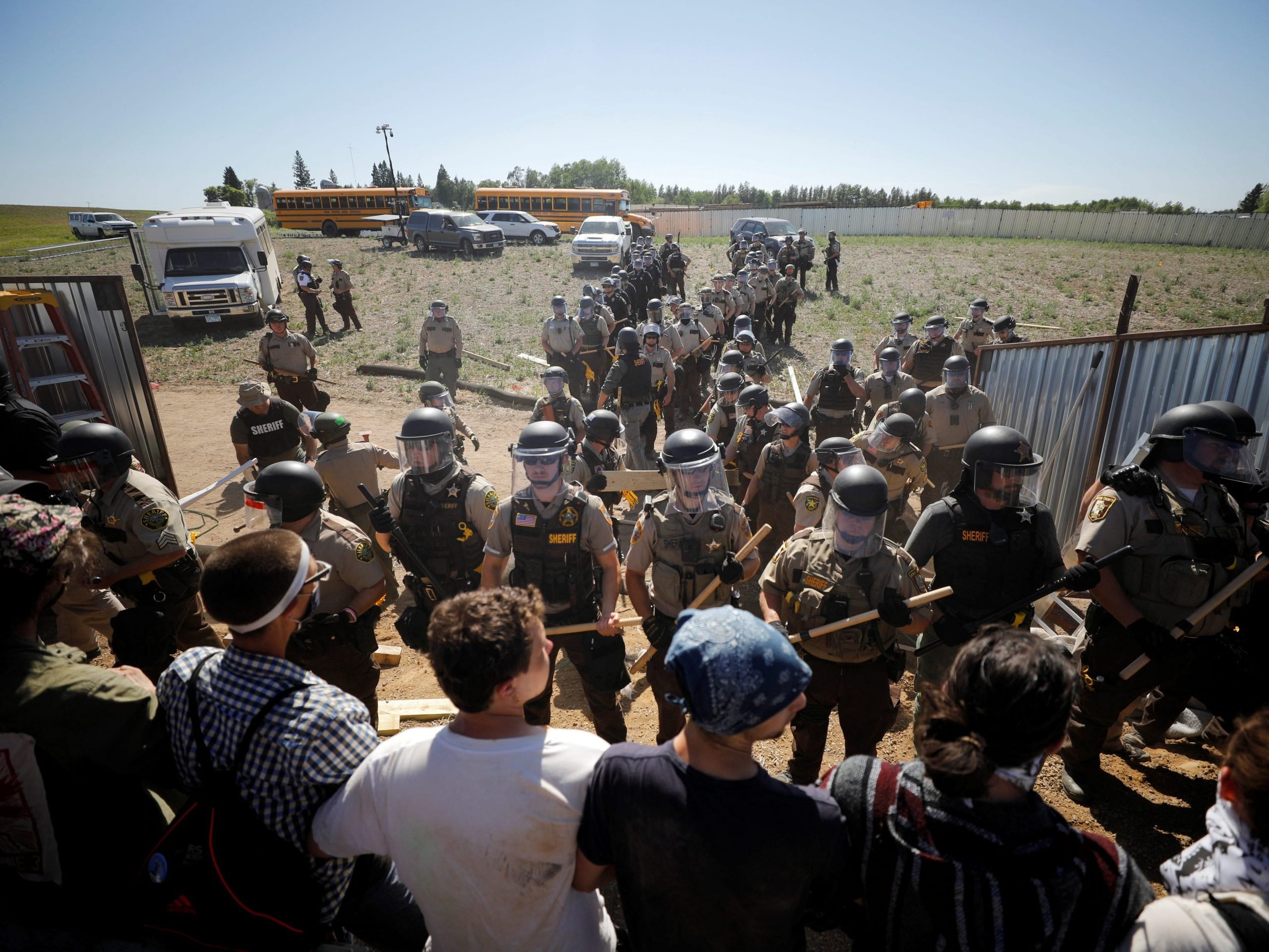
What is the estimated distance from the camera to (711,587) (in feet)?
12.9

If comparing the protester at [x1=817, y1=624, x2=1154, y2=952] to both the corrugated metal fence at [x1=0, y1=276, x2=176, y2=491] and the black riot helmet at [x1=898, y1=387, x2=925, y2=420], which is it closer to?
the black riot helmet at [x1=898, y1=387, x2=925, y2=420]

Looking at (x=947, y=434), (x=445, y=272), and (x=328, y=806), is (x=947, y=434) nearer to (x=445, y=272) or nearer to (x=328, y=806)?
(x=328, y=806)

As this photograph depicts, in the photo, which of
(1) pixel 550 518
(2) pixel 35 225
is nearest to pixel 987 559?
Answer: (1) pixel 550 518

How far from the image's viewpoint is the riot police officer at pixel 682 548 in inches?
159

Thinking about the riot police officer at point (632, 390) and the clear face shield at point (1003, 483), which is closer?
the clear face shield at point (1003, 483)

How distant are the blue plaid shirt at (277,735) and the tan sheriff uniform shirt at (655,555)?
223cm

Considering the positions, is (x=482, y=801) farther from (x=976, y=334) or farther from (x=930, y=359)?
(x=976, y=334)

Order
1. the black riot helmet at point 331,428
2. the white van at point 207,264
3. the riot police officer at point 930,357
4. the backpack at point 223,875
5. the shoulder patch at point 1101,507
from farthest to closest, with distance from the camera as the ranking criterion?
the white van at point 207,264, the riot police officer at point 930,357, the black riot helmet at point 331,428, the shoulder patch at point 1101,507, the backpack at point 223,875

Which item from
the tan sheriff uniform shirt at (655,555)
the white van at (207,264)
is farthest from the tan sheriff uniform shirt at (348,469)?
the white van at (207,264)

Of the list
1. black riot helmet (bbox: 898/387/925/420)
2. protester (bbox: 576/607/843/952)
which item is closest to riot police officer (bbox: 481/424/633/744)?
protester (bbox: 576/607/843/952)

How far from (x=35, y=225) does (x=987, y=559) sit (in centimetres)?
8197

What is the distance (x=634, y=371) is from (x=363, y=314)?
47.5ft

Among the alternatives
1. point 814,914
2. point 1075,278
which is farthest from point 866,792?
point 1075,278

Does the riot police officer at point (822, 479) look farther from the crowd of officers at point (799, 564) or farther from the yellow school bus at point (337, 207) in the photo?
the yellow school bus at point (337, 207)
